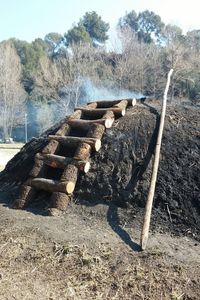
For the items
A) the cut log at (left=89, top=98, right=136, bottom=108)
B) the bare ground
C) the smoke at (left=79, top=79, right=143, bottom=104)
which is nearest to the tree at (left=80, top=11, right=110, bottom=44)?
the smoke at (left=79, top=79, right=143, bottom=104)

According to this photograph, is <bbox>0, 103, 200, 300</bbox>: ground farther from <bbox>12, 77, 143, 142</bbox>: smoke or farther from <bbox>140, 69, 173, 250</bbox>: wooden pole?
<bbox>12, 77, 143, 142</bbox>: smoke

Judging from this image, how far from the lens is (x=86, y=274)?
4.28 metres

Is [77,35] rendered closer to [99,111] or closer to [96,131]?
[99,111]

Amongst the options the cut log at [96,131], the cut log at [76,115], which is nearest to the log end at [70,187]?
the cut log at [96,131]

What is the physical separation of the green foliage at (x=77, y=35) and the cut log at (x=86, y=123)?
36.6 meters

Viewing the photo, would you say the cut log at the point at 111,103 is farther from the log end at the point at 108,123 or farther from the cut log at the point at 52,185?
the cut log at the point at 52,185

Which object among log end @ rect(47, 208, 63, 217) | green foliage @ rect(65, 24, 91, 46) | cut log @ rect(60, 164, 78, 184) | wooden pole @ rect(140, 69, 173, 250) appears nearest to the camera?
wooden pole @ rect(140, 69, 173, 250)

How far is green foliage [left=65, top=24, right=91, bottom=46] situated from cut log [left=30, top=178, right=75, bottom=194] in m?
37.6

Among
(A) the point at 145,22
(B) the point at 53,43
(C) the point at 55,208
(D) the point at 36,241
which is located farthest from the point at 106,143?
(B) the point at 53,43

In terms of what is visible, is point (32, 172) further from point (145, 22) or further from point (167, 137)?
point (145, 22)

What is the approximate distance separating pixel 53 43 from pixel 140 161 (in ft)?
175

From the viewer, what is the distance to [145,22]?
50.2 m

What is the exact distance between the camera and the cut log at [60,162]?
5879mm

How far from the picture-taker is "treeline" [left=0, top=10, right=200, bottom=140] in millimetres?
29156
